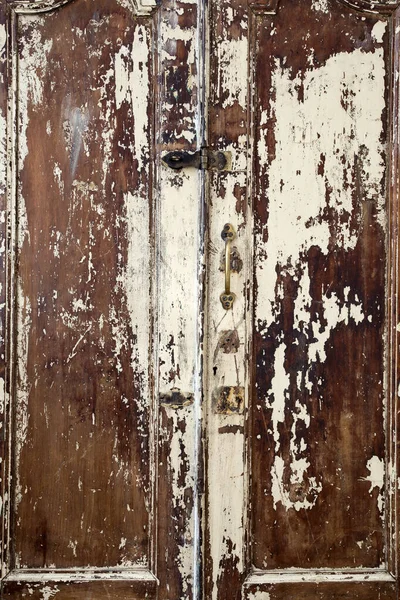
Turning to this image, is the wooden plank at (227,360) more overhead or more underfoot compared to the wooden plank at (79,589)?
more overhead

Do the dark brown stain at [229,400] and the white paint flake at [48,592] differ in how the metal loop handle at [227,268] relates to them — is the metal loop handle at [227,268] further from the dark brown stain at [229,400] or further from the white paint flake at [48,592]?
the white paint flake at [48,592]

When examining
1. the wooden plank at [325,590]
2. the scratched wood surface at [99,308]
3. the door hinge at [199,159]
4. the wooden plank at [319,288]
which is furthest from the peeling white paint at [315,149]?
the wooden plank at [325,590]

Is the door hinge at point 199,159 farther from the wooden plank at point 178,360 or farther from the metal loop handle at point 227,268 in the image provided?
the metal loop handle at point 227,268

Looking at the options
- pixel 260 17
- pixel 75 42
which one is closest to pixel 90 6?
pixel 75 42

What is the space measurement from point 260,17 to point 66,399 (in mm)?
1148

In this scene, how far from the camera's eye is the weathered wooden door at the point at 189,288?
5.02 feet

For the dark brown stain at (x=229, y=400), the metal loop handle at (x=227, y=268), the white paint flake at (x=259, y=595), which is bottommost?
the white paint flake at (x=259, y=595)

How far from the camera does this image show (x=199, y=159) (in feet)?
4.99

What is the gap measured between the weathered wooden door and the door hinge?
0.05 feet

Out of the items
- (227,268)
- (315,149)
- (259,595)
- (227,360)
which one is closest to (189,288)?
(227,268)

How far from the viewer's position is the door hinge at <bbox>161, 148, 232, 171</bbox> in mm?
1519

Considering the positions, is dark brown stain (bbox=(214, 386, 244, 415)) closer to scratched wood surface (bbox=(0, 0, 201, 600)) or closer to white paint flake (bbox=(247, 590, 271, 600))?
scratched wood surface (bbox=(0, 0, 201, 600))

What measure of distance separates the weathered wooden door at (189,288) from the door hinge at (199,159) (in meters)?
0.02

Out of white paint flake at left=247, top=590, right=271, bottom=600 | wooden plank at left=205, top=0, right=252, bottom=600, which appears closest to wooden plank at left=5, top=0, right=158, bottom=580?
wooden plank at left=205, top=0, right=252, bottom=600
